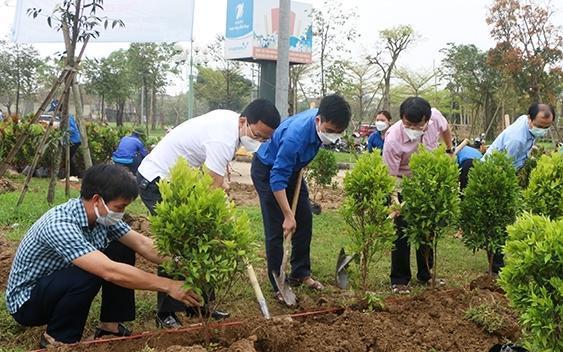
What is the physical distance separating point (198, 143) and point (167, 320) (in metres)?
1.16

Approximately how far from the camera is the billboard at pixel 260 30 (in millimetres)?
19266

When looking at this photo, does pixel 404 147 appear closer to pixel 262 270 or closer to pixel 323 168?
pixel 262 270

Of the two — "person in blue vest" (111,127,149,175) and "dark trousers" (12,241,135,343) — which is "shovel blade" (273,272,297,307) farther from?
"person in blue vest" (111,127,149,175)

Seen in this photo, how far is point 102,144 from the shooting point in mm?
12516

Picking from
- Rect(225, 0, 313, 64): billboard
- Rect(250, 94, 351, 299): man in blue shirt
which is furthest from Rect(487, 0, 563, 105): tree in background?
Rect(250, 94, 351, 299): man in blue shirt

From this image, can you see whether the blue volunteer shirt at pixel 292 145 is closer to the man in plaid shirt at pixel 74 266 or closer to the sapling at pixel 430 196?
the sapling at pixel 430 196

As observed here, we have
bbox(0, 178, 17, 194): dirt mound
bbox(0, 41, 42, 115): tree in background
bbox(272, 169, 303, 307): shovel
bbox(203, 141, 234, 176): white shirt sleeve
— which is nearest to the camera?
bbox(203, 141, 234, 176): white shirt sleeve

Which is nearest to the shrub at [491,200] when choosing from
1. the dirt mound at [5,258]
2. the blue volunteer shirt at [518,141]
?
the blue volunteer shirt at [518,141]

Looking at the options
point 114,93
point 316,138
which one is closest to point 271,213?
point 316,138

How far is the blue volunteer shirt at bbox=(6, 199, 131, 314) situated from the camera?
2.96 m

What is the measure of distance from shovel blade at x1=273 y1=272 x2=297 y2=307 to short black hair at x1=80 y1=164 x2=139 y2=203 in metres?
1.60

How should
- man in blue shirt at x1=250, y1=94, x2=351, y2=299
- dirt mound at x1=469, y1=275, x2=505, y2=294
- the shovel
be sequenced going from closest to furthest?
man in blue shirt at x1=250, y1=94, x2=351, y2=299
the shovel
dirt mound at x1=469, y1=275, x2=505, y2=294

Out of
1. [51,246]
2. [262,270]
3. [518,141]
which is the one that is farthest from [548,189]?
[51,246]

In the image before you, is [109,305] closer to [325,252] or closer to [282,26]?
[325,252]
